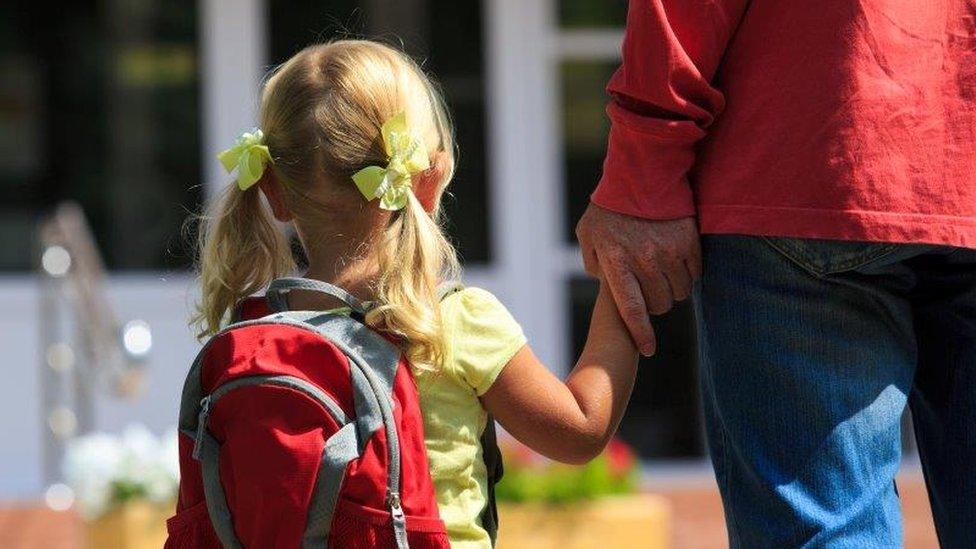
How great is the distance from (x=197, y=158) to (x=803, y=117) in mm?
6520

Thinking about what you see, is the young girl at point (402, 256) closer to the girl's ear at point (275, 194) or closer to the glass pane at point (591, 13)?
the girl's ear at point (275, 194)

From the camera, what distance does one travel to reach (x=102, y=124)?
28.0ft

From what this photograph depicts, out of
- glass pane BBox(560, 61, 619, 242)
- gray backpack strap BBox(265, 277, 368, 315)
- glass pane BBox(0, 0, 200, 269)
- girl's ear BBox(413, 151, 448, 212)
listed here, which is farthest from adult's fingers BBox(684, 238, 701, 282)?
glass pane BBox(560, 61, 619, 242)

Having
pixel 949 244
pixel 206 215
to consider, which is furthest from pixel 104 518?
pixel 949 244

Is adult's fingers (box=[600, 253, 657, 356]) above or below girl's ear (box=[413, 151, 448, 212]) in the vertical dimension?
below

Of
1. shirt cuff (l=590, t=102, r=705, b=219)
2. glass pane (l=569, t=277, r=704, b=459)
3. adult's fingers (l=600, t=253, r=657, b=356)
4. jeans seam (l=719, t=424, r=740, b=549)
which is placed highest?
shirt cuff (l=590, t=102, r=705, b=219)

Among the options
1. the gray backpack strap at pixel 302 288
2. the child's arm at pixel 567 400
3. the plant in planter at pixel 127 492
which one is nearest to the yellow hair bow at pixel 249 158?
the gray backpack strap at pixel 302 288

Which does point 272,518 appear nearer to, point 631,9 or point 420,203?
point 420,203

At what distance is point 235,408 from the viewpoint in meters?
2.25

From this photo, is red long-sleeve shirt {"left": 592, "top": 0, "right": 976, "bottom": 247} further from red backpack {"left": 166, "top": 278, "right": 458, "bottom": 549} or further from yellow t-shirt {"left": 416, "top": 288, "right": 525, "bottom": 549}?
red backpack {"left": 166, "top": 278, "right": 458, "bottom": 549}

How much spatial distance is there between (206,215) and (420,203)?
13.5 inches

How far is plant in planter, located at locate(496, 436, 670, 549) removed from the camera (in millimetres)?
5098

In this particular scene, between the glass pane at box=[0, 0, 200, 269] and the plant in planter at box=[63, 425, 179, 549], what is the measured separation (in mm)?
3342

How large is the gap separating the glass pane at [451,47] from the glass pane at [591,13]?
456 mm
